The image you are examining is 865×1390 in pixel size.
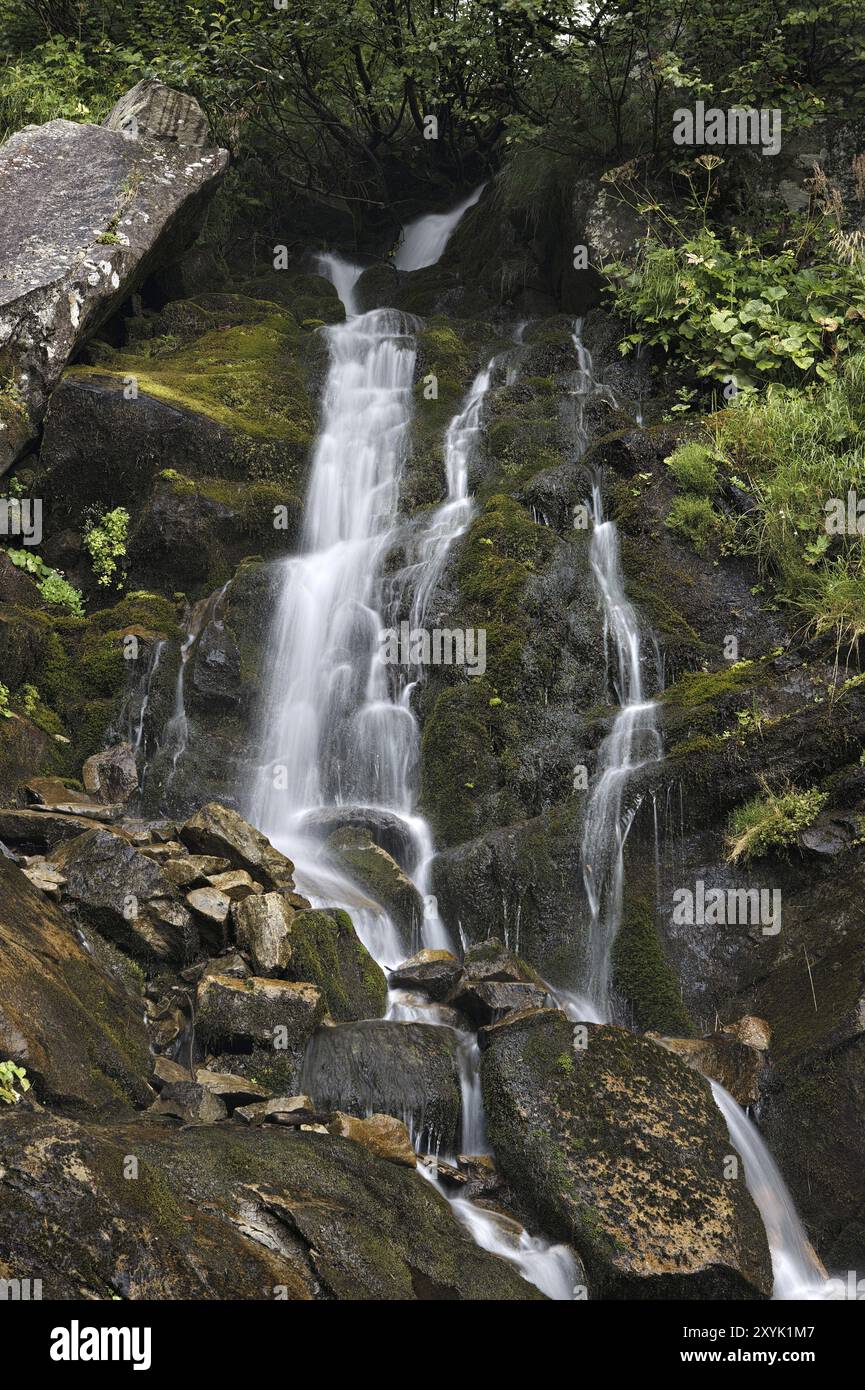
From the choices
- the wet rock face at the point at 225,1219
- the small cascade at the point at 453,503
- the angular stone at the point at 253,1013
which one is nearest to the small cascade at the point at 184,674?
the small cascade at the point at 453,503

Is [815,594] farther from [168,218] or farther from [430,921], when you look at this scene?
[168,218]

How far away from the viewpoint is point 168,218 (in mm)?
12375

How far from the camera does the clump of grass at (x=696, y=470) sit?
10.4m

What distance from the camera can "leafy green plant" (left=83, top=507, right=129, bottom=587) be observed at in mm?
10844

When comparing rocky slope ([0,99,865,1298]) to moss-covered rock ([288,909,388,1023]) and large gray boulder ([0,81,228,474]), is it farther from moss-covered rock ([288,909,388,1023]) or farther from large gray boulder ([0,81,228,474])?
large gray boulder ([0,81,228,474])

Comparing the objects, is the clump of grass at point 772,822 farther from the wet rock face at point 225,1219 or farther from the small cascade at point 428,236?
→ the small cascade at point 428,236

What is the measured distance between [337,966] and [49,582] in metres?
5.81

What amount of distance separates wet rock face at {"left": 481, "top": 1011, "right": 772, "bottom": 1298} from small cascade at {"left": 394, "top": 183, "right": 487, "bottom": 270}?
1386 cm

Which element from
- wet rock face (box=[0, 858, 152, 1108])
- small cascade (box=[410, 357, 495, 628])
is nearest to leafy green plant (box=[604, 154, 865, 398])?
small cascade (box=[410, 357, 495, 628])

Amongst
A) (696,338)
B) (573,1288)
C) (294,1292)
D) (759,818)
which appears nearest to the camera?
(294,1292)

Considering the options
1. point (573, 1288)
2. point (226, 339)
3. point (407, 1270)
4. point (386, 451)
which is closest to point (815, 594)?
point (386, 451)

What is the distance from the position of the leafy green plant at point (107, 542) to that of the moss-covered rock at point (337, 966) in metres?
5.26

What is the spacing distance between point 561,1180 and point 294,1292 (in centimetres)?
197
